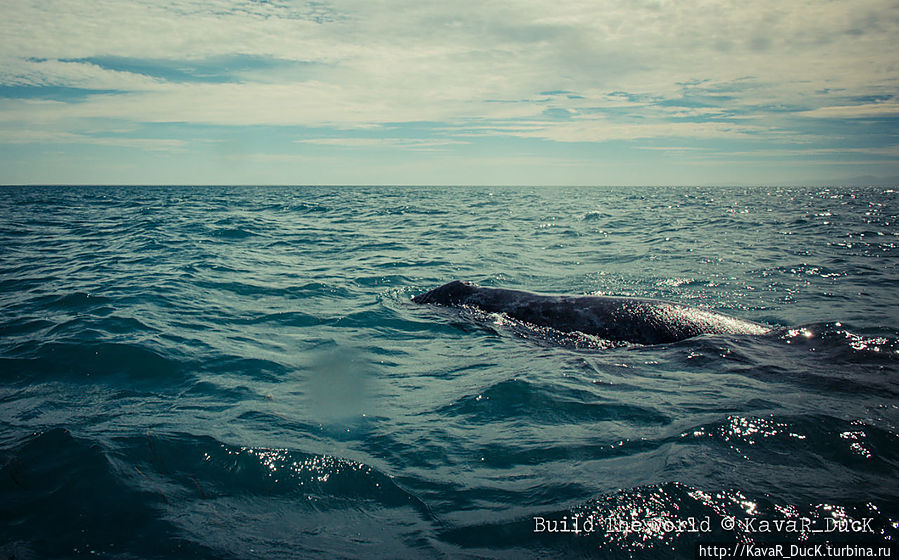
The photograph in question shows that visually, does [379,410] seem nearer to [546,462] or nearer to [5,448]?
[546,462]

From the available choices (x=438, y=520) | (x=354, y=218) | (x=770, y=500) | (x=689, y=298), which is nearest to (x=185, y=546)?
(x=438, y=520)

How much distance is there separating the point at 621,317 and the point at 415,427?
154 inches

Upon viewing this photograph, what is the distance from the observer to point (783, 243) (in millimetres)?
17719

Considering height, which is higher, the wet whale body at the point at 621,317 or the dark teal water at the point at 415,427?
the wet whale body at the point at 621,317

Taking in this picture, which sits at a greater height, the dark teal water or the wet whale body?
the wet whale body

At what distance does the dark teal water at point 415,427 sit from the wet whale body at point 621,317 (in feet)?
1.12

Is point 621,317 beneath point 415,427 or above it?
above

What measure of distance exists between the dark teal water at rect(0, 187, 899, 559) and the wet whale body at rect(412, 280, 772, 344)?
342mm

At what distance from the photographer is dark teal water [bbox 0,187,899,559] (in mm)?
2982

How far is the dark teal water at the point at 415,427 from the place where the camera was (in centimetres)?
298

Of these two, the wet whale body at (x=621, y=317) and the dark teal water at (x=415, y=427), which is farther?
the wet whale body at (x=621, y=317)

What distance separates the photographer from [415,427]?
4504 millimetres

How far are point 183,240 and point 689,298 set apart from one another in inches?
682

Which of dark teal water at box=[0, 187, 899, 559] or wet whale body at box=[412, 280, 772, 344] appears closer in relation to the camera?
dark teal water at box=[0, 187, 899, 559]
